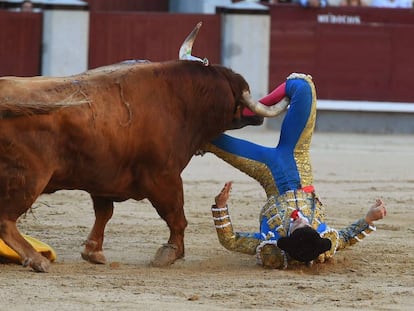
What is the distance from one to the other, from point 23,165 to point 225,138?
1031 millimetres

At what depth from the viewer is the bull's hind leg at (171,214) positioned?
5000mm

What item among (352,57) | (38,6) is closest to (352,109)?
(352,57)

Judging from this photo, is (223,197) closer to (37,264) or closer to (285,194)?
Result: (285,194)

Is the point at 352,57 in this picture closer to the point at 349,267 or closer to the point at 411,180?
the point at 411,180

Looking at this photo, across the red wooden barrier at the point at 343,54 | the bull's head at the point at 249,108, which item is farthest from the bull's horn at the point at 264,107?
the red wooden barrier at the point at 343,54

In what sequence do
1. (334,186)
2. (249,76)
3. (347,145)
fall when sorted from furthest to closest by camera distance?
(249,76) → (347,145) → (334,186)

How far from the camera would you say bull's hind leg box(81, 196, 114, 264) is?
16.7 ft

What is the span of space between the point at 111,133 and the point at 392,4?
8.64 m

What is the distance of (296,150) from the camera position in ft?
16.7

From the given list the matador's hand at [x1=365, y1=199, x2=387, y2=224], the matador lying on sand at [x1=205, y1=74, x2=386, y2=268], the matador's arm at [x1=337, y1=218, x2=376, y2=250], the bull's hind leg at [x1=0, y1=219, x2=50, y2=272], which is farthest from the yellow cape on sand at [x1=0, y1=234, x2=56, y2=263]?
the matador's hand at [x1=365, y1=199, x2=387, y2=224]

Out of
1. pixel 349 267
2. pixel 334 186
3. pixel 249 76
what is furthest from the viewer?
pixel 249 76

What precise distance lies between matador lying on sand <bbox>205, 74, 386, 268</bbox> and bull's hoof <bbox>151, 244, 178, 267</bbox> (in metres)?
0.22

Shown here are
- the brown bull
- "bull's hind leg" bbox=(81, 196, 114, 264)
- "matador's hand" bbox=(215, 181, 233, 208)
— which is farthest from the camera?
"bull's hind leg" bbox=(81, 196, 114, 264)

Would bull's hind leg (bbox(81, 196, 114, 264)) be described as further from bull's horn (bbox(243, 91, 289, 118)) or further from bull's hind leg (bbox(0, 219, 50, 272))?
bull's horn (bbox(243, 91, 289, 118))
